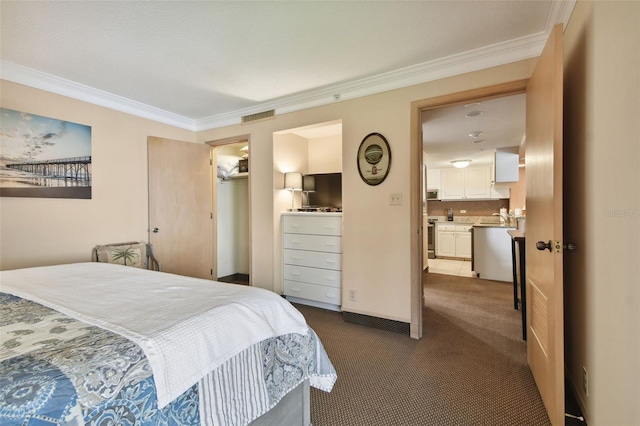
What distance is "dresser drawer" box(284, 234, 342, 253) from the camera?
316cm

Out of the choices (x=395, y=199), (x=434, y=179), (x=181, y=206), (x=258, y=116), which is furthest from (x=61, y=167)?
(x=434, y=179)

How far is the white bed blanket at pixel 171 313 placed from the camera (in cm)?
88

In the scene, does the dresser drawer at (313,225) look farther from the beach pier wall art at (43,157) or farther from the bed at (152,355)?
the beach pier wall art at (43,157)

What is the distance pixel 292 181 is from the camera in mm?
3670

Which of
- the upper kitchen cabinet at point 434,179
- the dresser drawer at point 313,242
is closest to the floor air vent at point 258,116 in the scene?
the dresser drawer at point 313,242

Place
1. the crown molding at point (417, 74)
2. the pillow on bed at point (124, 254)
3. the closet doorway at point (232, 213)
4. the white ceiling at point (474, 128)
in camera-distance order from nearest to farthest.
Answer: the crown molding at point (417, 74)
the pillow on bed at point (124, 254)
the white ceiling at point (474, 128)
the closet doorway at point (232, 213)

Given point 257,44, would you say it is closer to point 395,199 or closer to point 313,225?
point 395,199

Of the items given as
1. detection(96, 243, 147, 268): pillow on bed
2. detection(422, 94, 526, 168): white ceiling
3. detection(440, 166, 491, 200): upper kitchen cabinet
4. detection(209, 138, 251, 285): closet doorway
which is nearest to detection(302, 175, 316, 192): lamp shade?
detection(209, 138, 251, 285): closet doorway

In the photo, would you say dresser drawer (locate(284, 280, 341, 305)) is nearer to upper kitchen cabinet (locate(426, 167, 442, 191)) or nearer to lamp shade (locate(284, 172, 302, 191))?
lamp shade (locate(284, 172, 302, 191))

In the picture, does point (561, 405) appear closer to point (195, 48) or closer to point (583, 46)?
point (583, 46)

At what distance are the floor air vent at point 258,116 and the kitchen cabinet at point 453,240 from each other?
17.1 feet

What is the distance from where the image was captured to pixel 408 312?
2.60m

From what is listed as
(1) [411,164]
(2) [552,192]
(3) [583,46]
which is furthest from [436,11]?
(2) [552,192]

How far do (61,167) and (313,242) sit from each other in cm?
261
